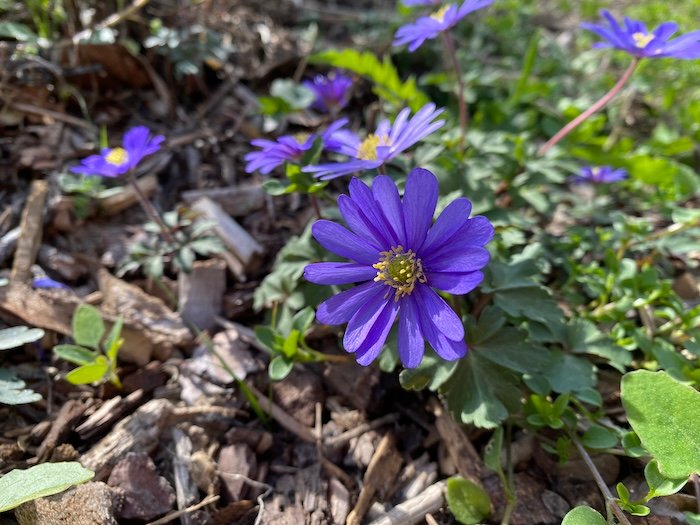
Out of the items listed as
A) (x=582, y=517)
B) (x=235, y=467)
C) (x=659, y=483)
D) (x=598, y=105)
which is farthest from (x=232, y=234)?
(x=659, y=483)

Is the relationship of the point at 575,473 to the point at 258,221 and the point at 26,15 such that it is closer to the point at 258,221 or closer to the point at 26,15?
the point at 258,221

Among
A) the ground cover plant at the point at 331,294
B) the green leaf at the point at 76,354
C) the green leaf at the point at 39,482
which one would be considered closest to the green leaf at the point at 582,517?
the ground cover plant at the point at 331,294

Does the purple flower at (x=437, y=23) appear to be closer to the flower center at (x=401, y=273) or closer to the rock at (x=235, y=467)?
the flower center at (x=401, y=273)

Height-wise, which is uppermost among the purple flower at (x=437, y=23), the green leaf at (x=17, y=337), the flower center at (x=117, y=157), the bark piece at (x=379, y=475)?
the purple flower at (x=437, y=23)

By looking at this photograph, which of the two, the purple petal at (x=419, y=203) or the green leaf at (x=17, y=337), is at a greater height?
the purple petal at (x=419, y=203)

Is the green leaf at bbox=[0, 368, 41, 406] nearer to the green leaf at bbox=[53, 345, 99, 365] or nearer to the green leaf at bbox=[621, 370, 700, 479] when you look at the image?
the green leaf at bbox=[53, 345, 99, 365]

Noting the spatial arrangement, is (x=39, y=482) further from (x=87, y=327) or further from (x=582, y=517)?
(x=582, y=517)

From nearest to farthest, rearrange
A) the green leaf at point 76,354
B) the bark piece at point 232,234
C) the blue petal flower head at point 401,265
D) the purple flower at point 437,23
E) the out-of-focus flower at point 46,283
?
the blue petal flower head at point 401,265
the green leaf at point 76,354
the purple flower at point 437,23
the out-of-focus flower at point 46,283
the bark piece at point 232,234
